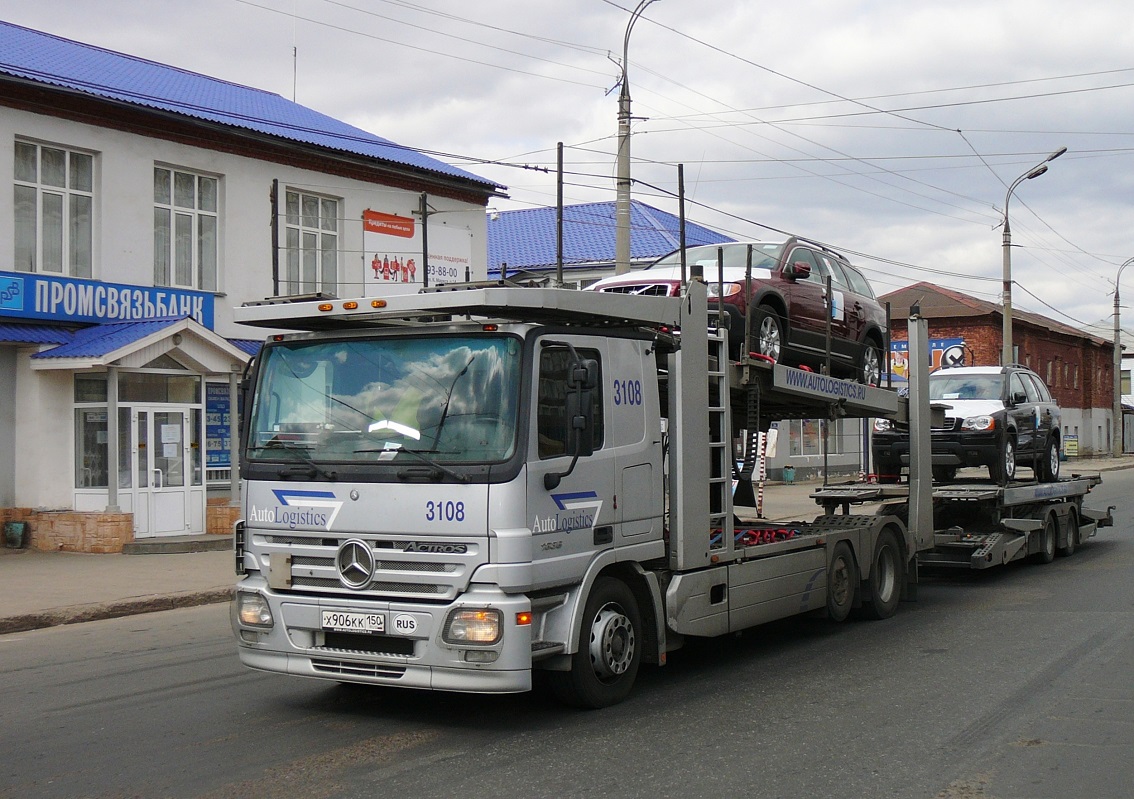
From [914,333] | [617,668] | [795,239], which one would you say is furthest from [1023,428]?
[617,668]

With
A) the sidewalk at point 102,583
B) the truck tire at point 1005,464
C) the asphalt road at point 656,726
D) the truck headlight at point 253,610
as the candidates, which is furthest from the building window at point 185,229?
the truck headlight at point 253,610

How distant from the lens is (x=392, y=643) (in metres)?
6.68

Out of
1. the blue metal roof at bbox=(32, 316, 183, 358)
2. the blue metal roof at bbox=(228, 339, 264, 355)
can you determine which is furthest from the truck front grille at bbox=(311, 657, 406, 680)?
the blue metal roof at bbox=(228, 339, 264, 355)

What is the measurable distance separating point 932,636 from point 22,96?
16.1 m

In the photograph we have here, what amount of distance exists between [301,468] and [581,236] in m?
34.2

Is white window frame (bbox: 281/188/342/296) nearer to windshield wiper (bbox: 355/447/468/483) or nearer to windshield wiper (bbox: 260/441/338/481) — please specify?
windshield wiper (bbox: 260/441/338/481)

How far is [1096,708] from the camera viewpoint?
7301mm

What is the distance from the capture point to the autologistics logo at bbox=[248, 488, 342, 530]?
689 centimetres

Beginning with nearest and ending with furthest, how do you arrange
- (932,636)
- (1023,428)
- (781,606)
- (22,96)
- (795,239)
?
(781,606) < (932,636) < (795,239) < (1023,428) < (22,96)

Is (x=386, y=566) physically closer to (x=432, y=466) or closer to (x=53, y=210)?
(x=432, y=466)

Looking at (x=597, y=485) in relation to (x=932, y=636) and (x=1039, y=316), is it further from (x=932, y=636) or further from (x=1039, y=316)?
(x=1039, y=316)

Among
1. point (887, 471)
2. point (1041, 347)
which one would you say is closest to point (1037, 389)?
point (887, 471)

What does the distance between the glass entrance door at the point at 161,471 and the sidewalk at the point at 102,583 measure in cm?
172

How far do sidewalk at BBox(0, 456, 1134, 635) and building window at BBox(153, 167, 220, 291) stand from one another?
18.3ft
